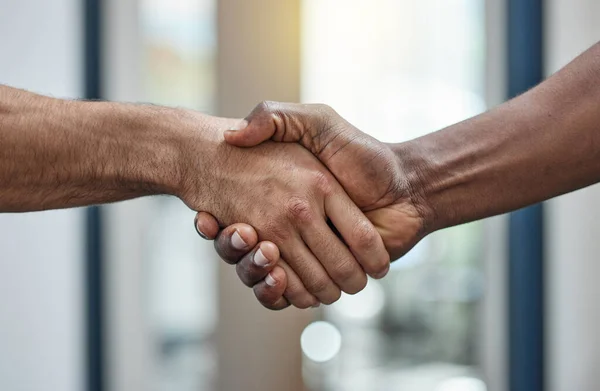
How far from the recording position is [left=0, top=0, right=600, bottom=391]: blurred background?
2.20 m

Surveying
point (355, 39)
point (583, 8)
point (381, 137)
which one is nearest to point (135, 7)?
point (355, 39)

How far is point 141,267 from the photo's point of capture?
2414 mm

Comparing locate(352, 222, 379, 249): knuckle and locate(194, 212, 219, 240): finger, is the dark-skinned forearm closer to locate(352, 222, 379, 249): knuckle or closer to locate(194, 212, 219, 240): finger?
locate(352, 222, 379, 249): knuckle

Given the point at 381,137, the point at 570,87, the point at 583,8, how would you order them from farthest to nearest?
the point at 381,137 → the point at 583,8 → the point at 570,87

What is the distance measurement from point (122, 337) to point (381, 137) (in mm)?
1075

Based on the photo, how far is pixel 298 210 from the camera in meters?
1.54

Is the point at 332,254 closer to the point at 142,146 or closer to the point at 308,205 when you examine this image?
the point at 308,205

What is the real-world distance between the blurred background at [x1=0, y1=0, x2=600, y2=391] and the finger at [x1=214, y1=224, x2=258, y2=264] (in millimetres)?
833

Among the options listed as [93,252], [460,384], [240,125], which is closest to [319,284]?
[240,125]

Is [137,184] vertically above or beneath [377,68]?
beneath

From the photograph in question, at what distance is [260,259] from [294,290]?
0.12 m

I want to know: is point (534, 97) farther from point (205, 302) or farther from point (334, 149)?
point (205, 302)

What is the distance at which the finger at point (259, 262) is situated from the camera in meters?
1.53

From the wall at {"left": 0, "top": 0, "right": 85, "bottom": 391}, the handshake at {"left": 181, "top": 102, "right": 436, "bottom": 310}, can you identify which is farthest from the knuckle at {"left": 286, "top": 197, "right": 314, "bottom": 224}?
the wall at {"left": 0, "top": 0, "right": 85, "bottom": 391}
